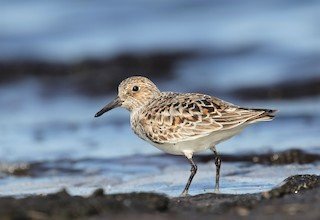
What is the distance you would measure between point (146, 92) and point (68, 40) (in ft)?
37.3

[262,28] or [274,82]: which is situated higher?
[262,28]

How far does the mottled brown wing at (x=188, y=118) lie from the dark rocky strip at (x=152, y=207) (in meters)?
0.96

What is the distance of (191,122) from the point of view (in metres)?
6.69

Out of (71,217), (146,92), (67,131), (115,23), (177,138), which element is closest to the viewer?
(71,217)

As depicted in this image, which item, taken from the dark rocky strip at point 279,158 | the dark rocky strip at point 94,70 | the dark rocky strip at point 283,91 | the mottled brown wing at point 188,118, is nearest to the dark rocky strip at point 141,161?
the dark rocky strip at point 279,158

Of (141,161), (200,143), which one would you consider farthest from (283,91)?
(200,143)

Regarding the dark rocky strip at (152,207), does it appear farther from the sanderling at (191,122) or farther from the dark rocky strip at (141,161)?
the dark rocky strip at (141,161)

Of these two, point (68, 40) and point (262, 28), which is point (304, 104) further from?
point (68, 40)

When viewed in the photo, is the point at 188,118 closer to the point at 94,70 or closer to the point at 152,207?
the point at 152,207

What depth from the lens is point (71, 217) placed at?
501 centimetres

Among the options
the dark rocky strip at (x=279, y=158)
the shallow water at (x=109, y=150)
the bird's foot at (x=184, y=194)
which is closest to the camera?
the bird's foot at (x=184, y=194)

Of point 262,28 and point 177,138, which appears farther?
point 262,28

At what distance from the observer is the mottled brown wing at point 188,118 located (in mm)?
6590

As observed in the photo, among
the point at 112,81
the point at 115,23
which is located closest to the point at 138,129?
the point at 112,81
